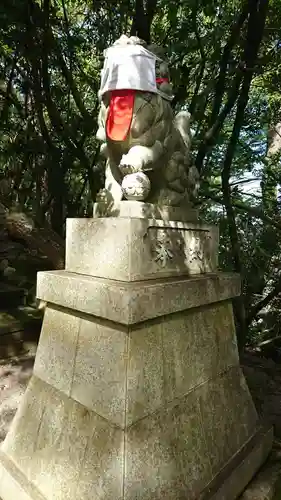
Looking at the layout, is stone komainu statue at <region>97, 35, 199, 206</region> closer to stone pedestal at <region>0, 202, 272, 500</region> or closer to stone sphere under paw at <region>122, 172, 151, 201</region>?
stone sphere under paw at <region>122, 172, 151, 201</region>

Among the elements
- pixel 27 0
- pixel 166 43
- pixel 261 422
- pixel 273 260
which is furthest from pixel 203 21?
pixel 261 422

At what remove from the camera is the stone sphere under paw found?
178cm

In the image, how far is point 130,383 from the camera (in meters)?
1.55

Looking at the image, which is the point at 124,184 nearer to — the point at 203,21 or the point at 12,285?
the point at 12,285

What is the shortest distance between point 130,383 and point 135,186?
94 centimetres

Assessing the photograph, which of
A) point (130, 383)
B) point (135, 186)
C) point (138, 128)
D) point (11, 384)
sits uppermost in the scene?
point (138, 128)

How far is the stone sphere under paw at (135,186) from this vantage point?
1.78 m

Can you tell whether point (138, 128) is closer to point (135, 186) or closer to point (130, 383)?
point (135, 186)

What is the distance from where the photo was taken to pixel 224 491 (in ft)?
6.09

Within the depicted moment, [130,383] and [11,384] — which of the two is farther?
[11,384]

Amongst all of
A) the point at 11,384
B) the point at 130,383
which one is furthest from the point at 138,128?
the point at 11,384

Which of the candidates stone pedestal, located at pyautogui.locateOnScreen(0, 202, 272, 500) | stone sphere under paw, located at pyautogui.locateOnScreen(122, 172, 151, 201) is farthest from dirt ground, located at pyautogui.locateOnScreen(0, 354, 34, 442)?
stone sphere under paw, located at pyautogui.locateOnScreen(122, 172, 151, 201)

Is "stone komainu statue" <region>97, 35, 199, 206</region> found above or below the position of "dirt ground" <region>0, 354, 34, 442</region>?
above

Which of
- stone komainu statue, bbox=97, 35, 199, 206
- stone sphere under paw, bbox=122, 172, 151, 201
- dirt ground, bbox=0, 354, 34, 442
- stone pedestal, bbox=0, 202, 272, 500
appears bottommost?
Answer: dirt ground, bbox=0, 354, 34, 442
